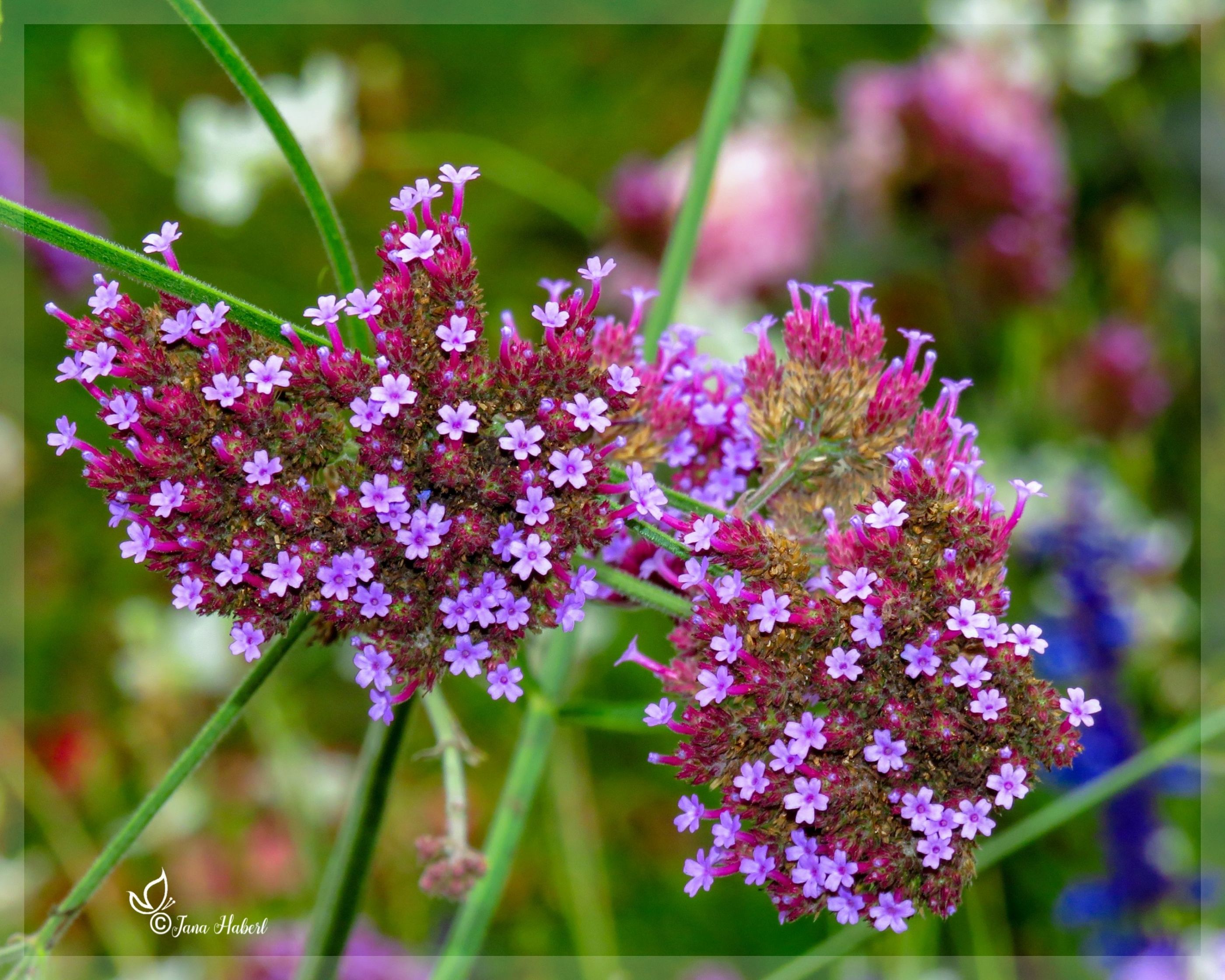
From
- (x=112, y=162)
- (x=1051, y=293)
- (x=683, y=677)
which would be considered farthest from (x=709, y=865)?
(x=112, y=162)

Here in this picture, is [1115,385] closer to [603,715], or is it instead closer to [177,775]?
[603,715]

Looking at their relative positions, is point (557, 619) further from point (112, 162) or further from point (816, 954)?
point (112, 162)

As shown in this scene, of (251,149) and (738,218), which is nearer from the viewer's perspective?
(251,149)

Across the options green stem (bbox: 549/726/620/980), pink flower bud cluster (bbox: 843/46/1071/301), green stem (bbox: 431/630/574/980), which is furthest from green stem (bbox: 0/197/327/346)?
pink flower bud cluster (bbox: 843/46/1071/301)

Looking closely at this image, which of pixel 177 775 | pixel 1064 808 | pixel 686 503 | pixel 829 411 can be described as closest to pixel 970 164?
pixel 1064 808

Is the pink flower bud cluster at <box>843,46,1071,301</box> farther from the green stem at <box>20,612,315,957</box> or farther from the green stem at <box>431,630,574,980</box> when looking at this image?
the green stem at <box>20,612,315,957</box>

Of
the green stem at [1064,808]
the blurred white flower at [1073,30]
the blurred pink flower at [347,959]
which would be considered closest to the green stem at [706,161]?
the green stem at [1064,808]
